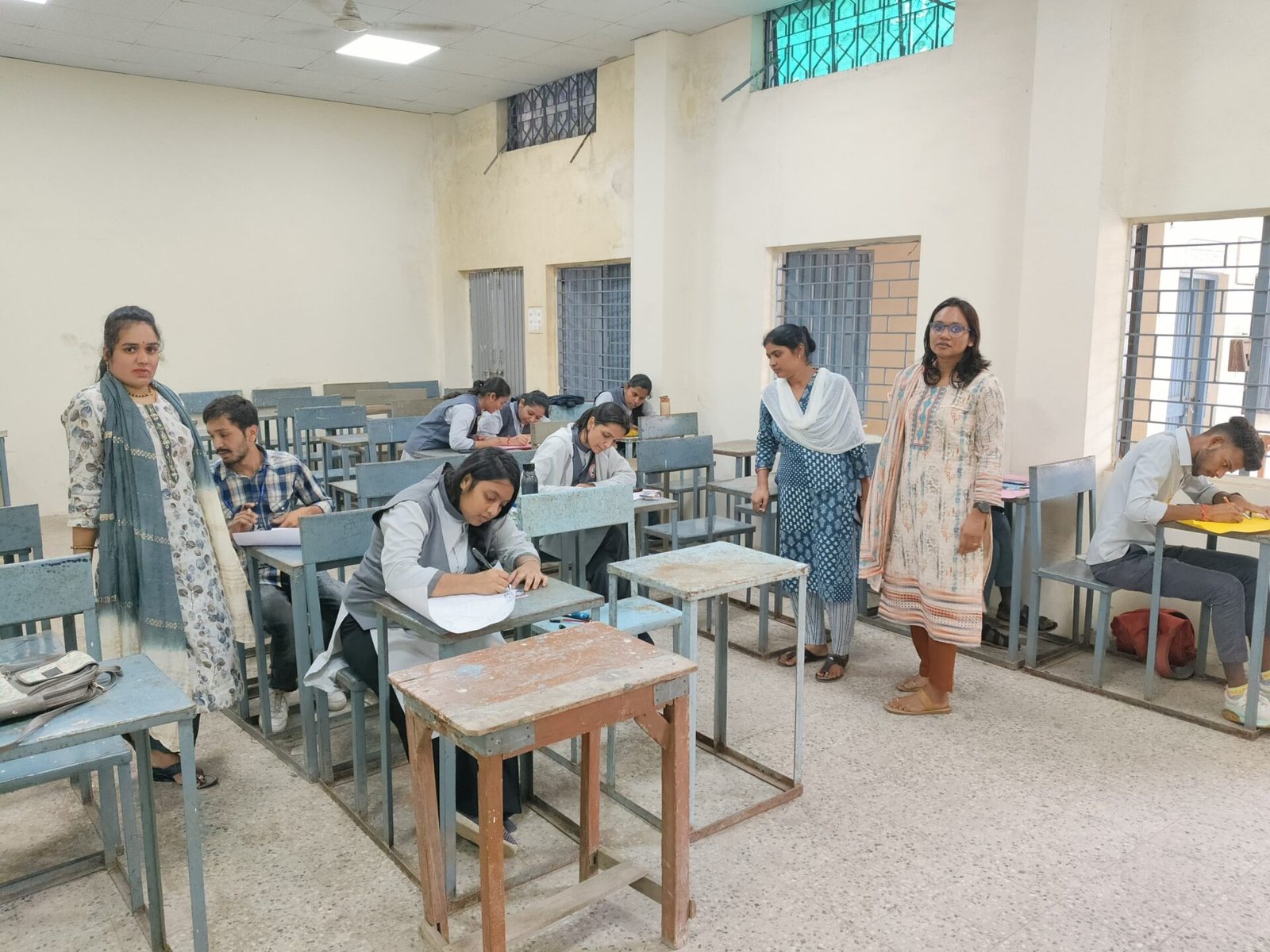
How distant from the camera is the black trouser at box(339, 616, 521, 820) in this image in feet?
7.91

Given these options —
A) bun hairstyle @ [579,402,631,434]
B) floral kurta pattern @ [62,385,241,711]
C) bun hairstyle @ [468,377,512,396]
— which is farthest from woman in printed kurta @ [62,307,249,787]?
bun hairstyle @ [468,377,512,396]

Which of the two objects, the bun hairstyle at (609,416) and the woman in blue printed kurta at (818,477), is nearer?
the woman in blue printed kurta at (818,477)

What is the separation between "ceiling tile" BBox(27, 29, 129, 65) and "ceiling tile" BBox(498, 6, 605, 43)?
8.93ft

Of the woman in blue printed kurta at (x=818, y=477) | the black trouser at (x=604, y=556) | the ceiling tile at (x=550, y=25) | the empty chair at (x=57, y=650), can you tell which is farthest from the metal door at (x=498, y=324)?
the empty chair at (x=57, y=650)

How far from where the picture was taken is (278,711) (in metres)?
3.21

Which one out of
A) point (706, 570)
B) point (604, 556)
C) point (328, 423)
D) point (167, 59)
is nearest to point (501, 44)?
point (167, 59)

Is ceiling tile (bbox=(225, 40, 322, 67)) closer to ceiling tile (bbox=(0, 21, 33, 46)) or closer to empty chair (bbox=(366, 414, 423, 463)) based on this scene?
ceiling tile (bbox=(0, 21, 33, 46))

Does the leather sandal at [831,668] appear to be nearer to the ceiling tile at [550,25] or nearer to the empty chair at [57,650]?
the empty chair at [57,650]

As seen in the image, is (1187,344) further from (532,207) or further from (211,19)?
(211,19)

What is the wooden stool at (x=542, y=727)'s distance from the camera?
171 centimetres

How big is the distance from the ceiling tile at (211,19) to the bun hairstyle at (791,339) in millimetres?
4246

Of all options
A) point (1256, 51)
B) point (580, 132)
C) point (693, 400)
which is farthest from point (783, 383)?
point (580, 132)

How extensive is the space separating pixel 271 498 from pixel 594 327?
4.51 metres

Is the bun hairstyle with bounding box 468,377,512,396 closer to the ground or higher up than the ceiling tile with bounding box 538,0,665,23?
closer to the ground
